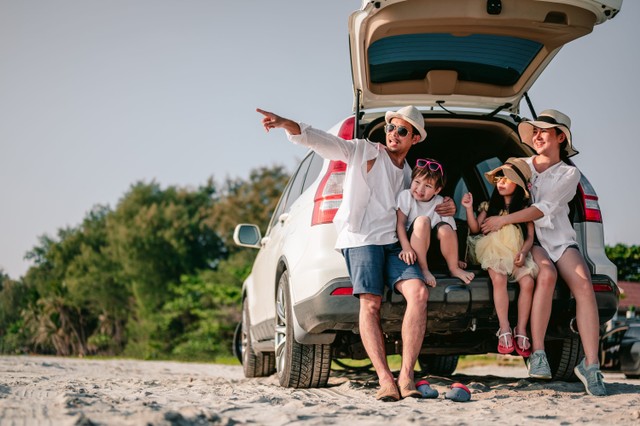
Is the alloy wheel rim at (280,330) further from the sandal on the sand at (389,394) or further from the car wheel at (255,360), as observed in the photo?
the car wheel at (255,360)

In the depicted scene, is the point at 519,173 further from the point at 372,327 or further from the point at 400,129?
the point at 372,327

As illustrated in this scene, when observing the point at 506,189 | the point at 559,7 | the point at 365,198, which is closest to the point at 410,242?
the point at 365,198

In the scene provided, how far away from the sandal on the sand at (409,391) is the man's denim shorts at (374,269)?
0.56 metres

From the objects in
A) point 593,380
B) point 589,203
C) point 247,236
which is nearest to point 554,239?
point 589,203

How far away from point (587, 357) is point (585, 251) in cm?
71

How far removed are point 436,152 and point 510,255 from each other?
73.8 inches

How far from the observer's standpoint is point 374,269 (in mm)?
4133

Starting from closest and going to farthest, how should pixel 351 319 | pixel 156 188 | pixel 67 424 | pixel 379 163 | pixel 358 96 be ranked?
1. pixel 67 424
2. pixel 351 319
3. pixel 379 163
4. pixel 358 96
5. pixel 156 188

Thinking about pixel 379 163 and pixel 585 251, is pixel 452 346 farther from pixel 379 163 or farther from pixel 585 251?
pixel 379 163

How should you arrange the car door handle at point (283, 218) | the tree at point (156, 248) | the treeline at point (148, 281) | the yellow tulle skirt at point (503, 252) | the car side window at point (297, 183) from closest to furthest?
the yellow tulle skirt at point (503, 252)
the car door handle at point (283, 218)
the car side window at point (297, 183)
the treeline at point (148, 281)
the tree at point (156, 248)

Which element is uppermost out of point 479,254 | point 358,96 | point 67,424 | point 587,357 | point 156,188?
point 156,188

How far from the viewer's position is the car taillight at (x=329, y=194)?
4.38 m

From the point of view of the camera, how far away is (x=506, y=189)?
15.2 feet

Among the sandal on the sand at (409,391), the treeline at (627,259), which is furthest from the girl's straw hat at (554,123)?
the treeline at (627,259)
